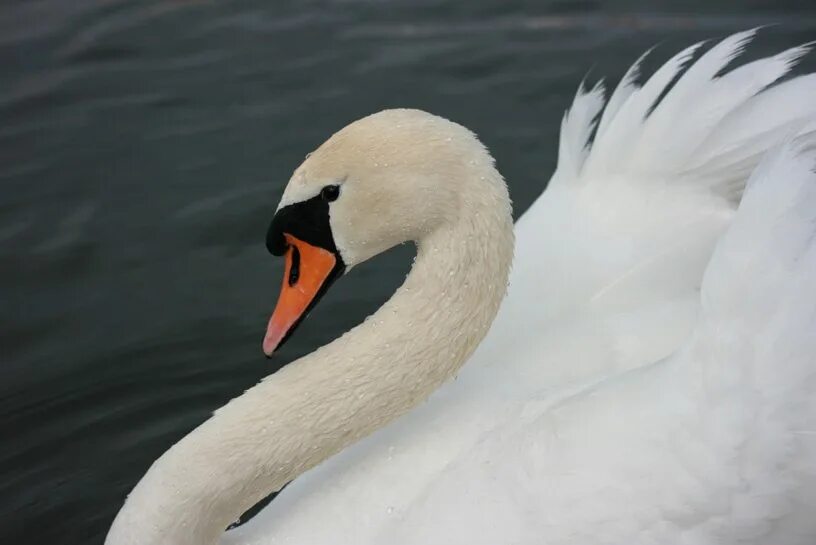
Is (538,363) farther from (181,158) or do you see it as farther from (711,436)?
(181,158)

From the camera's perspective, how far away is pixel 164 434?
4754mm

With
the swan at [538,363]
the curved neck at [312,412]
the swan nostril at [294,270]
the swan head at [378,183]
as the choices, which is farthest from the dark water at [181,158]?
the swan head at [378,183]

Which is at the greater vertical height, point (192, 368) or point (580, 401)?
point (580, 401)

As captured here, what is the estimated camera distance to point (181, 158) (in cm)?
646

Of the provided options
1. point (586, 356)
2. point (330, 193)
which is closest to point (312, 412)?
point (330, 193)

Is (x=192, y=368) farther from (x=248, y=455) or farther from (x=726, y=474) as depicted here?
Answer: (x=726, y=474)

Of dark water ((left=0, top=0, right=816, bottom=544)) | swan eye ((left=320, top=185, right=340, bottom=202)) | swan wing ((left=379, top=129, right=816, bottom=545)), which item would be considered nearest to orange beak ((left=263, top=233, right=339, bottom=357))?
swan eye ((left=320, top=185, right=340, bottom=202))

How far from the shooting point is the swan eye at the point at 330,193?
3.17m

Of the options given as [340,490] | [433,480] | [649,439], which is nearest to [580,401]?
[649,439]

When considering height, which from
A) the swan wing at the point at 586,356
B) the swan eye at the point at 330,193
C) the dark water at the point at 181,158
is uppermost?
the swan eye at the point at 330,193

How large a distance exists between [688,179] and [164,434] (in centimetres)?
223

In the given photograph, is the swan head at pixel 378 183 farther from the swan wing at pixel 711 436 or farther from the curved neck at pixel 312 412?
the swan wing at pixel 711 436

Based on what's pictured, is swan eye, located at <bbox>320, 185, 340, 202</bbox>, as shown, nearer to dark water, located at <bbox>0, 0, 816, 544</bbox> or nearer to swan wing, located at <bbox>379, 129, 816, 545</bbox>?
swan wing, located at <bbox>379, 129, 816, 545</bbox>

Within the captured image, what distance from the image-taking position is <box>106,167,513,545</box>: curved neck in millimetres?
3363
